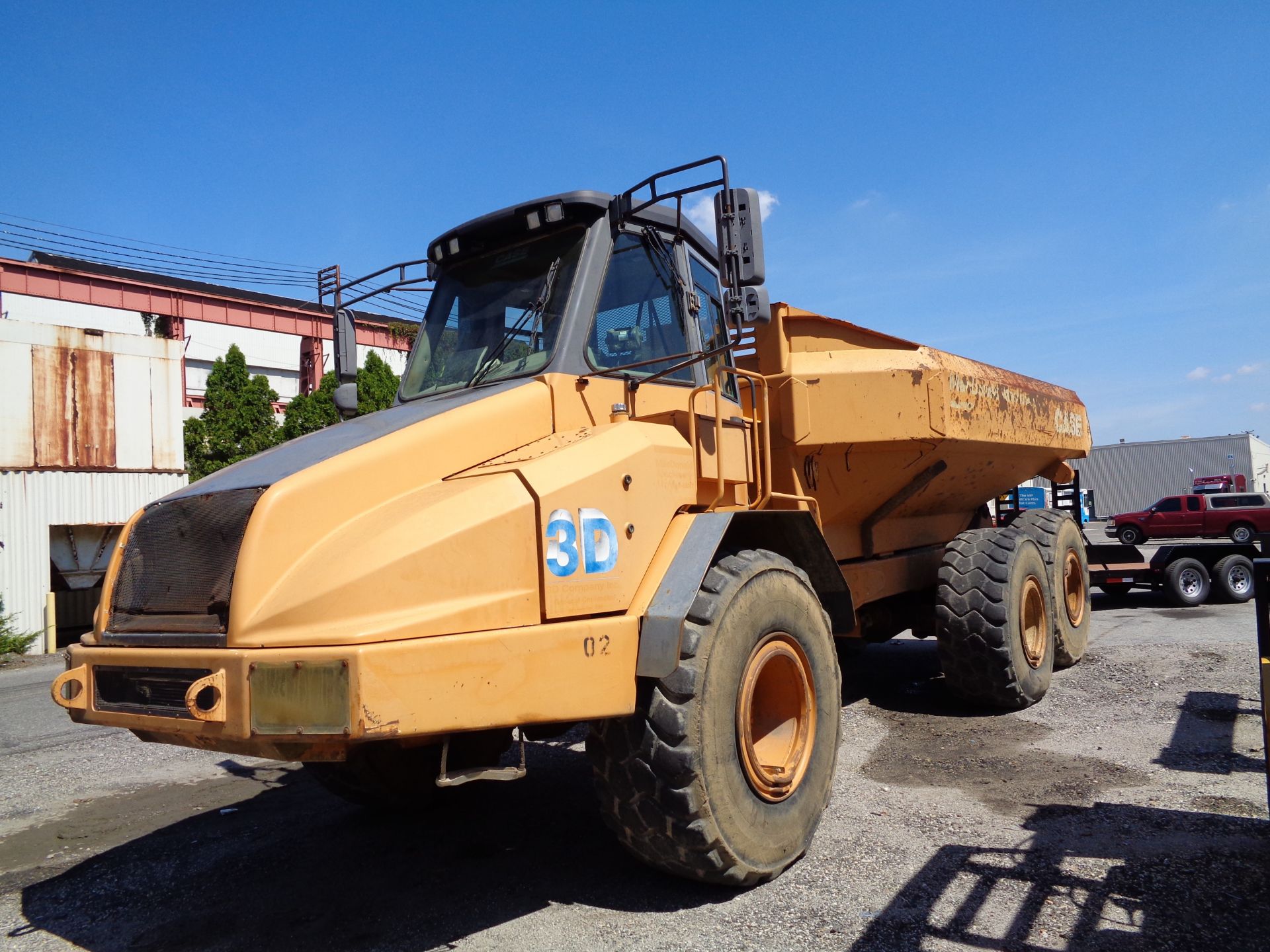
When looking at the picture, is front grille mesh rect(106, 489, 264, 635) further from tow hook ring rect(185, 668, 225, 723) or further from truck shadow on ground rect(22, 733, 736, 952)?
truck shadow on ground rect(22, 733, 736, 952)

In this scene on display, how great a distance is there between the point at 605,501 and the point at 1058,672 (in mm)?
6296

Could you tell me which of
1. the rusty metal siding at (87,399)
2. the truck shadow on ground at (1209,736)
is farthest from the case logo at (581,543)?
the rusty metal siding at (87,399)

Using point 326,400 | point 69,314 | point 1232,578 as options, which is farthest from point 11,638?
point 1232,578

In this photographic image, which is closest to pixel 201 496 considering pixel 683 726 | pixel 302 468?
pixel 302 468

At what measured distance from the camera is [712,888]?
371cm

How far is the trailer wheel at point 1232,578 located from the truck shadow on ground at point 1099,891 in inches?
416

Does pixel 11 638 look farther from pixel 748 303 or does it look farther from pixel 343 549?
pixel 748 303

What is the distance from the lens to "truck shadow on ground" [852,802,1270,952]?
3.15m

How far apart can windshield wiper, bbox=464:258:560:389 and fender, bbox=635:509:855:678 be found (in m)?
1.16

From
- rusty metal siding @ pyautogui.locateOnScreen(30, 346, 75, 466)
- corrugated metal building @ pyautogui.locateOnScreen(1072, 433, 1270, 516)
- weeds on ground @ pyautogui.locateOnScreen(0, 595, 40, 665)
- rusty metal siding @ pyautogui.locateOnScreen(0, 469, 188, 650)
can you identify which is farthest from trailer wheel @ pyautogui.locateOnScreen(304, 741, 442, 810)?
corrugated metal building @ pyautogui.locateOnScreen(1072, 433, 1270, 516)

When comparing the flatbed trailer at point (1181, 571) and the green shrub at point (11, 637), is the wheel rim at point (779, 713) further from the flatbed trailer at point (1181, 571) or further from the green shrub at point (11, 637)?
the green shrub at point (11, 637)

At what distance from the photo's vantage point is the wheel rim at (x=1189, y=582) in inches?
512

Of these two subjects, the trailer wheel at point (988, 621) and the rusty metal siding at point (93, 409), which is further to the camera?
the rusty metal siding at point (93, 409)

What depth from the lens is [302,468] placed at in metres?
3.14
